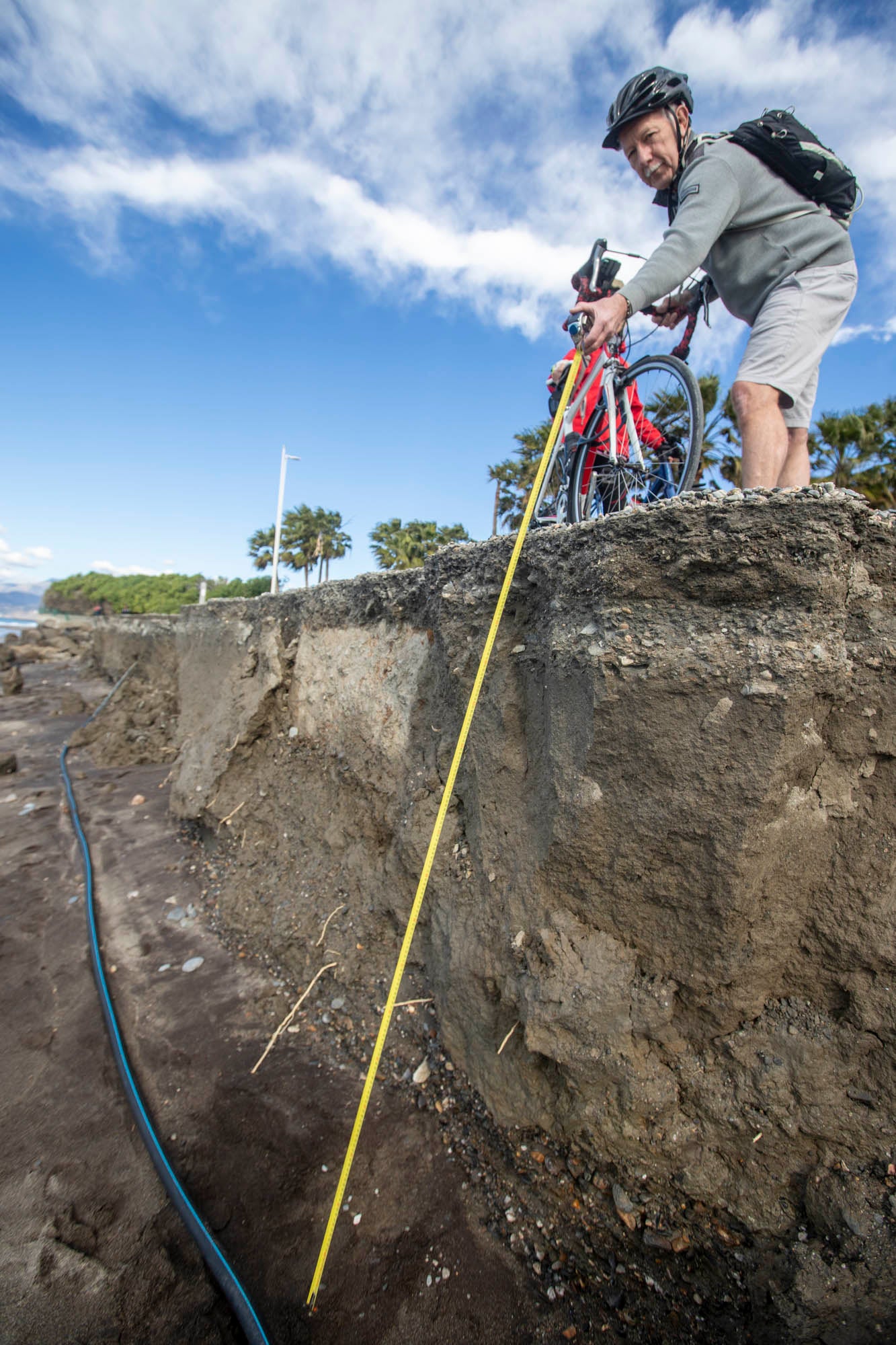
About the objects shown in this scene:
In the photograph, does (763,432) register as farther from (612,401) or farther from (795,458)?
(612,401)

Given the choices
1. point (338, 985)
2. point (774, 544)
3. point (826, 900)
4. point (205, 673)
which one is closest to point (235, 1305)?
point (338, 985)

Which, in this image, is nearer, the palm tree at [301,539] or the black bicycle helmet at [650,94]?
the black bicycle helmet at [650,94]

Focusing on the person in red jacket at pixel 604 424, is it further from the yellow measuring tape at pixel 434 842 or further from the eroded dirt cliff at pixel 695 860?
the eroded dirt cliff at pixel 695 860

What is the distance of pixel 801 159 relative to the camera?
2.10m

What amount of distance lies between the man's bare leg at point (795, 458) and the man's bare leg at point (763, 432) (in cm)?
24

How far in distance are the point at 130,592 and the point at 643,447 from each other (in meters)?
46.2

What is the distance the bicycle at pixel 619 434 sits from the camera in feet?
9.27

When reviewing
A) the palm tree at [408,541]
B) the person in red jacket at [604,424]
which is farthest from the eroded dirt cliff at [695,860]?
the palm tree at [408,541]

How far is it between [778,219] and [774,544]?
145 cm

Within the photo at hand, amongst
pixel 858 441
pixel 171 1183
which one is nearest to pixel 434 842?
pixel 171 1183

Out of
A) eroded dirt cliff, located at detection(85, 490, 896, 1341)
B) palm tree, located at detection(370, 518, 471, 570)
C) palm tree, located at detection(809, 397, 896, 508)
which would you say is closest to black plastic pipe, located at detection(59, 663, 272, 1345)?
eroded dirt cliff, located at detection(85, 490, 896, 1341)

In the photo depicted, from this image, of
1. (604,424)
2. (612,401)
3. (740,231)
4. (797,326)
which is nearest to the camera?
(797,326)

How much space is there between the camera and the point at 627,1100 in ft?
6.30

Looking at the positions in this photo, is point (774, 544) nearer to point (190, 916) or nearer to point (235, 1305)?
point (235, 1305)
